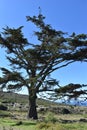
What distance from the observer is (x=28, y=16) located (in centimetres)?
4119

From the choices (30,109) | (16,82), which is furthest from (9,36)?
(30,109)

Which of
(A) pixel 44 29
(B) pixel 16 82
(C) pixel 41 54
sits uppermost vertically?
(A) pixel 44 29

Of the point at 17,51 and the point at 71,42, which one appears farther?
the point at 17,51

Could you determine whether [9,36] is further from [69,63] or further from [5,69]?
[69,63]

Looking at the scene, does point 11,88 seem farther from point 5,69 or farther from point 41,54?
point 41,54

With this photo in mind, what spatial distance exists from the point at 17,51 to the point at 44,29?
3.71 m

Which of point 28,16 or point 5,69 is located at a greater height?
point 28,16

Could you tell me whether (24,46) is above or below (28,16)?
below

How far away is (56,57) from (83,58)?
2.87 m

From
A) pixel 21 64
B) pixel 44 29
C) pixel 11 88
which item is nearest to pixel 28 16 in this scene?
pixel 44 29

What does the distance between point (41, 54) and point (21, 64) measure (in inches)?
102

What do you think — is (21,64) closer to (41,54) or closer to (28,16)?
→ (41,54)

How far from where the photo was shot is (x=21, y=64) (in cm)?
4006

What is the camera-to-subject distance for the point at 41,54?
3897 centimetres
